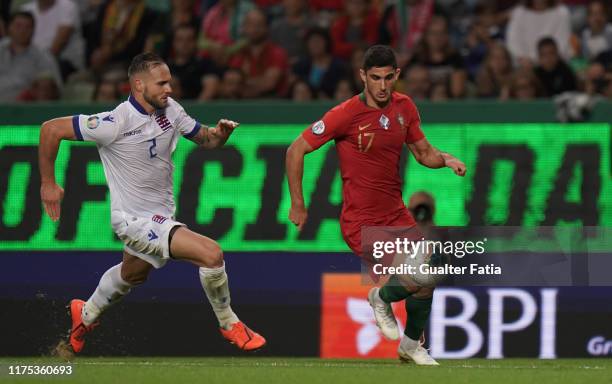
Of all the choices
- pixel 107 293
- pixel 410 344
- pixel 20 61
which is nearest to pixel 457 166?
pixel 410 344

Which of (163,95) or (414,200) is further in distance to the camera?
(414,200)

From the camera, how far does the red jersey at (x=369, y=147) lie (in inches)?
442

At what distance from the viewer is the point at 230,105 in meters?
14.2

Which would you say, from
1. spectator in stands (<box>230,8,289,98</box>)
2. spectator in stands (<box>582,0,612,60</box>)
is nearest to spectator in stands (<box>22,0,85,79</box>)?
spectator in stands (<box>230,8,289,98</box>)

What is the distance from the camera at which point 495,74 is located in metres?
15.2

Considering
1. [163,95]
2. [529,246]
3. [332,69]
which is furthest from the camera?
[332,69]

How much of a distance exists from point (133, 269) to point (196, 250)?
807mm

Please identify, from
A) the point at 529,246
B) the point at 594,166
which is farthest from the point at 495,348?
the point at 594,166

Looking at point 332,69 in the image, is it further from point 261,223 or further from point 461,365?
point 461,365

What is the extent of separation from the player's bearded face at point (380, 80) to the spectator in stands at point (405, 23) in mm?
5187

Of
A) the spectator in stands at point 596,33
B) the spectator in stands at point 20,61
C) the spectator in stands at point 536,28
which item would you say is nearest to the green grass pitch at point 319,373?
the spectator in stands at point 20,61

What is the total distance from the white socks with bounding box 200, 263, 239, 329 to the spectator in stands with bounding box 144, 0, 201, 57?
5981 millimetres

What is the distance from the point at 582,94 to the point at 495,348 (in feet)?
8.12

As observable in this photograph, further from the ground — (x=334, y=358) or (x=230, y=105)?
(x=230, y=105)
